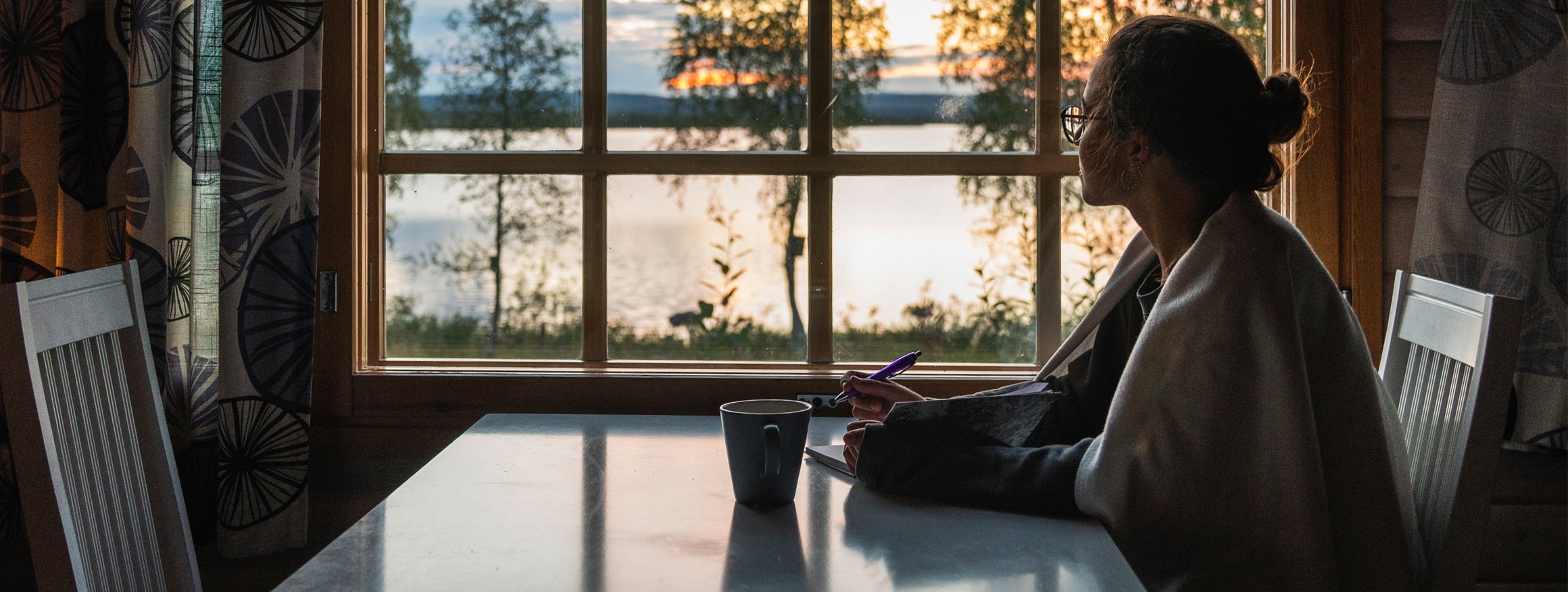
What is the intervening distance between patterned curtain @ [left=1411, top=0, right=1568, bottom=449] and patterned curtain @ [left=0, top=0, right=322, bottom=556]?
6.85 ft

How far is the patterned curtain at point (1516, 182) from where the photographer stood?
181 cm

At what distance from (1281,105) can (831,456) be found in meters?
0.69

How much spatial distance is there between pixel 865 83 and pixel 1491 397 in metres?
1.31

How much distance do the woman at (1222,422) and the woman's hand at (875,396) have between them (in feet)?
0.43

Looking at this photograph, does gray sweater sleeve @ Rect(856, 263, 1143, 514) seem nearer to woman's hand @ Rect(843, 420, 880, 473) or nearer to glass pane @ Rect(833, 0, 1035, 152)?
woman's hand @ Rect(843, 420, 880, 473)

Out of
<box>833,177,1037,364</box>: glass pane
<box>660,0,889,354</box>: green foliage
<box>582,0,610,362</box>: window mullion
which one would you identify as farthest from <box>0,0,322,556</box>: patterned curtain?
<box>833,177,1037,364</box>: glass pane

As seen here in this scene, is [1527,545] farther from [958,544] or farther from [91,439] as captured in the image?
[91,439]

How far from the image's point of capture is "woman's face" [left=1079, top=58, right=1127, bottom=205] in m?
1.34

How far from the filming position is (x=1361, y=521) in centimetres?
111

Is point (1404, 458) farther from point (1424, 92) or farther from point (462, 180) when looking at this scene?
point (462, 180)

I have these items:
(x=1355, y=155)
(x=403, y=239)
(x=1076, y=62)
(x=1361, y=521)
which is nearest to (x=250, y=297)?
(x=403, y=239)

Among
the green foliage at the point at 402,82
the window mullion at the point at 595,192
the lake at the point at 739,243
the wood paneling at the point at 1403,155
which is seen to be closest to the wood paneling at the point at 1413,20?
the wood paneling at the point at 1403,155

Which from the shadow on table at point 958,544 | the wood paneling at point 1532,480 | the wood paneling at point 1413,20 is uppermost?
the wood paneling at point 1413,20

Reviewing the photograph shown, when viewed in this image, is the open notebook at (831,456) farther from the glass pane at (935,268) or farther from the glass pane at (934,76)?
the glass pane at (934,76)
